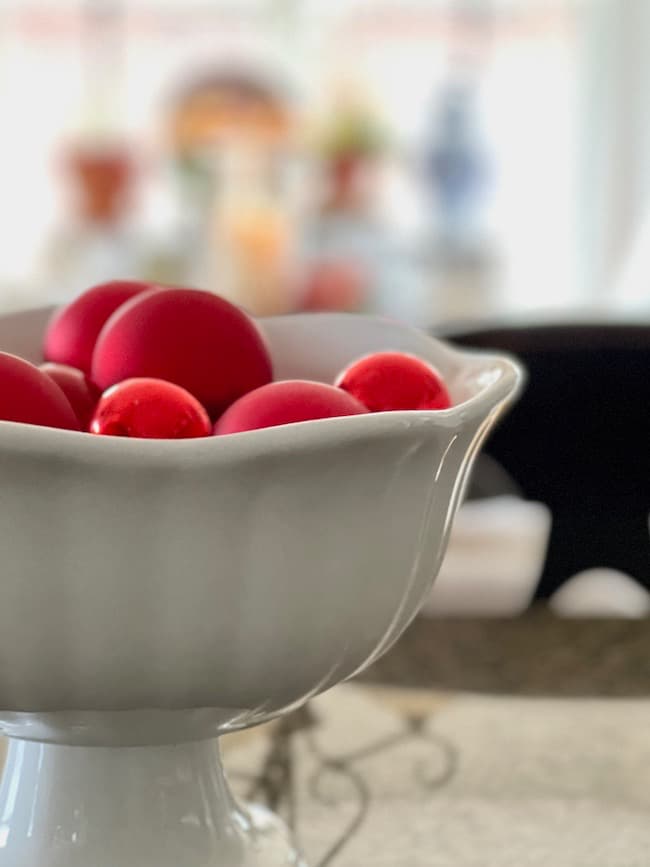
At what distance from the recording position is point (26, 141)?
373 centimetres

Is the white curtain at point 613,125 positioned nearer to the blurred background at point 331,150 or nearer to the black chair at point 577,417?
the blurred background at point 331,150

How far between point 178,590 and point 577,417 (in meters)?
0.72

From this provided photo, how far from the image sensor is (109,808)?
389mm

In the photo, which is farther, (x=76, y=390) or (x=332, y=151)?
(x=332, y=151)

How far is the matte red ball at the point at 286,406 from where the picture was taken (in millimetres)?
358

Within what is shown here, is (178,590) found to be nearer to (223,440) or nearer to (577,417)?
(223,440)

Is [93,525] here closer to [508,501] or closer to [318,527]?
[318,527]

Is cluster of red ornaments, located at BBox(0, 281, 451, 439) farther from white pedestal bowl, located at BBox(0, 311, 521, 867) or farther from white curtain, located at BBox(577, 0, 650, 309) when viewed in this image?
white curtain, located at BBox(577, 0, 650, 309)

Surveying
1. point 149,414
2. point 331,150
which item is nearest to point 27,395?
point 149,414

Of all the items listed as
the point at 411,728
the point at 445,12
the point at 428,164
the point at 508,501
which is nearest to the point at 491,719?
the point at 411,728

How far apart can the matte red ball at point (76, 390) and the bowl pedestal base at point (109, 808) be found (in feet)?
0.33

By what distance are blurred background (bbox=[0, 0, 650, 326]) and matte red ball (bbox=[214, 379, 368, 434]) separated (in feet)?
8.39

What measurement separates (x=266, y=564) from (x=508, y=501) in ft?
2.09

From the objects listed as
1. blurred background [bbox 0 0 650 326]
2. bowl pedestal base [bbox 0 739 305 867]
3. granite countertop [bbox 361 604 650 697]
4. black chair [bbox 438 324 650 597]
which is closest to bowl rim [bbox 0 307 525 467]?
bowl pedestal base [bbox 0 739 305 867]
